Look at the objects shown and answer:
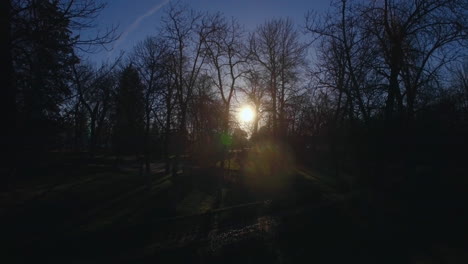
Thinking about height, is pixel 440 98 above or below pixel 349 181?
above

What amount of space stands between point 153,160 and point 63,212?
95.0 feet

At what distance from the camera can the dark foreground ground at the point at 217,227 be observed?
6.81m

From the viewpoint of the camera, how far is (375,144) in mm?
16891

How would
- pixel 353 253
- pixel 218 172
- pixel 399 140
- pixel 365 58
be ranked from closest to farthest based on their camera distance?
pixel 353 253
pixel 365 58
pixel 399 140
pixel 218 172

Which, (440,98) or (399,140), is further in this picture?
(440,98)

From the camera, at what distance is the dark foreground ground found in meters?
6.81

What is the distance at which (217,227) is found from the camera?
370 inches

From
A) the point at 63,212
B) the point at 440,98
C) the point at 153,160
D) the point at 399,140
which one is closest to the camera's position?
the point at 63,212

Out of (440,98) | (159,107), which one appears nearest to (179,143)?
(159,107)

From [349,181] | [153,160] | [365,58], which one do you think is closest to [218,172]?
[349,181]

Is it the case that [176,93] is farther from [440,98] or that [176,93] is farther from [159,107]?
[440,98]

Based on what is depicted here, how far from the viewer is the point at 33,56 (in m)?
9.05

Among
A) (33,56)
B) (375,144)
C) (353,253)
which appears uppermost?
(33,56)

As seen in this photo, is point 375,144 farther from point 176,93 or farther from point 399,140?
point 176,93
